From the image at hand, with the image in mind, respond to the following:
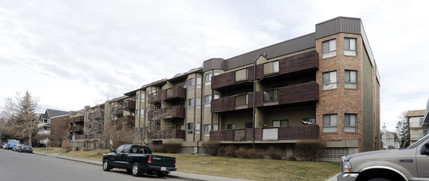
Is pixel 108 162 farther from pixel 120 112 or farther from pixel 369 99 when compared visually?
pixel 120 112

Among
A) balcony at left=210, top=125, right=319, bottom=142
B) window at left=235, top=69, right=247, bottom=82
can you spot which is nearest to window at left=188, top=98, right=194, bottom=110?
balcony at left=210, top=125, right=319, bottom=142

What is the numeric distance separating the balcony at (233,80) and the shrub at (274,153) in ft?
21.1

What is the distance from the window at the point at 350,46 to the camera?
24859 millimetres

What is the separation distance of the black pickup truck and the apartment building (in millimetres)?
11565

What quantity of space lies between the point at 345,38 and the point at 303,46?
3609 millimetres

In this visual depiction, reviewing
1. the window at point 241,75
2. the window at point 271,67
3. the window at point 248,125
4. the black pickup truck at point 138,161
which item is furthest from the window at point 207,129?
the black pickup truck at point 138,161

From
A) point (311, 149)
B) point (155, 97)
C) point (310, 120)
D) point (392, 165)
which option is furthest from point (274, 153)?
point (155, 97)

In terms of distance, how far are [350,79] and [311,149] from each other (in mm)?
5694

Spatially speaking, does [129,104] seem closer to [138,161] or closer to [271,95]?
[271,95]

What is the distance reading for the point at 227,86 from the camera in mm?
32906

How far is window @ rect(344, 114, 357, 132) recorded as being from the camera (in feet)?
78.9

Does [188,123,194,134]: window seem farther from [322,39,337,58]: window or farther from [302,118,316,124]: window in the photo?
[322,39,337,58]: window

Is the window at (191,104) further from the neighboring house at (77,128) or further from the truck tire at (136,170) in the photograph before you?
the neighboring house at (77,128)

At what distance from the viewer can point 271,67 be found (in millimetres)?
28219
